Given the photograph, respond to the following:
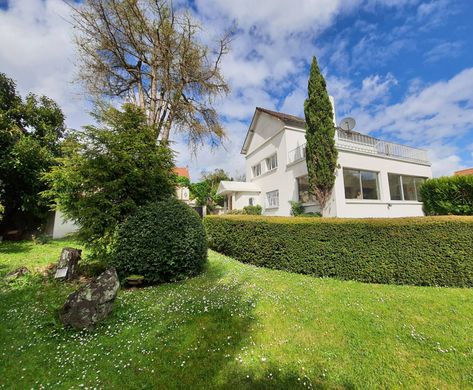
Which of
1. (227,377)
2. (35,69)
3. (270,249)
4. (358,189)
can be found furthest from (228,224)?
(35,69)

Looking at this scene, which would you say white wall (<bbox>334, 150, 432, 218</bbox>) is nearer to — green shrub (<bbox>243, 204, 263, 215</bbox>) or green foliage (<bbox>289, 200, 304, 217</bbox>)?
green foliage (<bbox>289, 200, 304, 217</bbox>)

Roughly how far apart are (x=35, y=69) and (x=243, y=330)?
48.3 feet

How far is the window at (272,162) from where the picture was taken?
18331 millimetres

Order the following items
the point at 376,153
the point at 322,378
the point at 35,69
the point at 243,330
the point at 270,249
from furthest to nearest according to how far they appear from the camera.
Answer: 1. the point at 376,153
2. the point at 35,69
3. the point at 270,249
4. the point at 243,330
5. the point at 322,378

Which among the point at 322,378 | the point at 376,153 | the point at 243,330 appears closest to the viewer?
the point at 322,378

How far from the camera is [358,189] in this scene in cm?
1329

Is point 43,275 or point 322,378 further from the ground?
point 43,275

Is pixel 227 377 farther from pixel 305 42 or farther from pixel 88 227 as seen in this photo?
pixel 305 42

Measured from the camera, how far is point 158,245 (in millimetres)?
5449

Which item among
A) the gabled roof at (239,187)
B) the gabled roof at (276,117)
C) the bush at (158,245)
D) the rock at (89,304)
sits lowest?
the rock at (89,304)

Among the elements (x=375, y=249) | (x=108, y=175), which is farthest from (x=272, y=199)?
(x=108, y=175)

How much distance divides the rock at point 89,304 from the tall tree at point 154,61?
26.7 feet

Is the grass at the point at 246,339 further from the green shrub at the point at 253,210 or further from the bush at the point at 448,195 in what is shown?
the green shrub at the point at 253,210

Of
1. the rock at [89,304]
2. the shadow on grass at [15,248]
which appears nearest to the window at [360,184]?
the rock at [89,304]
